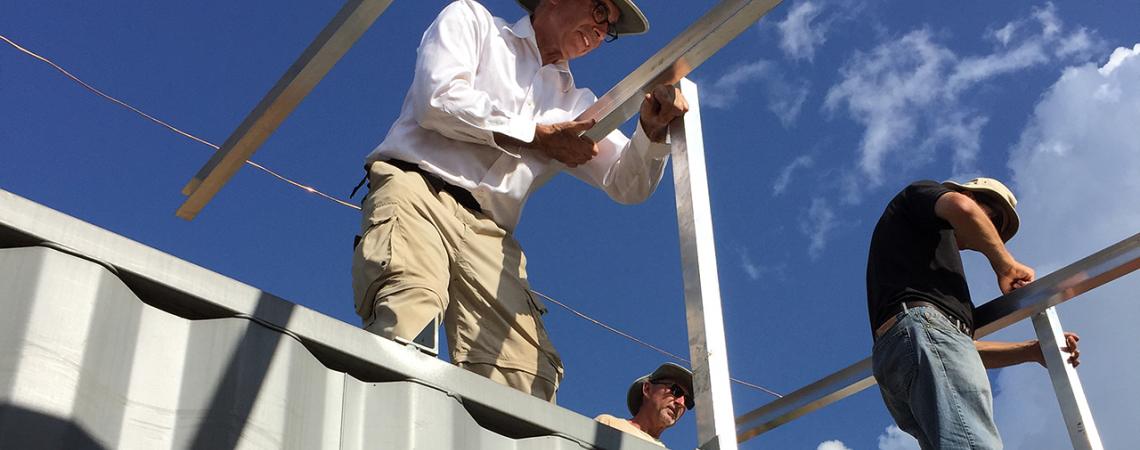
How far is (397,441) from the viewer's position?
2.47 m

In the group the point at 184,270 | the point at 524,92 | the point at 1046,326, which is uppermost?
the point at 524,92

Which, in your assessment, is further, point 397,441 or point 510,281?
point 510,281

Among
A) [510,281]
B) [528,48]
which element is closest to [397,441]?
[510,281]

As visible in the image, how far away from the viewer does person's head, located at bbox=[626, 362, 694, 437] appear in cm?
554

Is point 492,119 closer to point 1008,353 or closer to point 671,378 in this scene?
point 1008,353

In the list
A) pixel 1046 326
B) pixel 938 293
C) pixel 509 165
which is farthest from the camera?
pixel 509 165

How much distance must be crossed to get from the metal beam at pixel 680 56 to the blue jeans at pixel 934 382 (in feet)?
2.83

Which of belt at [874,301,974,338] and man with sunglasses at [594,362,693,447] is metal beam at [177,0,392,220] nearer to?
belt at [874,301,974,338]

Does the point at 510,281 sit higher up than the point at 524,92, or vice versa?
the point at 524,92

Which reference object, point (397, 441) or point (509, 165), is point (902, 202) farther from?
point (397, 441)

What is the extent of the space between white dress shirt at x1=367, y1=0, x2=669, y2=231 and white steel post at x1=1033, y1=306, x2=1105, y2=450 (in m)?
1.25

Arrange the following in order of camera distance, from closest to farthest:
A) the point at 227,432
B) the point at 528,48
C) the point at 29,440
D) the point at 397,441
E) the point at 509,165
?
the point at 29,440
the point at 227,432
the point at 397,441
the point at 509,165
the point at 528,48

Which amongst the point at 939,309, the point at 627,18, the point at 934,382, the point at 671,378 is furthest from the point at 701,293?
the point at 671,378

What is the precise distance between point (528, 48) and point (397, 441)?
197 centimetres
